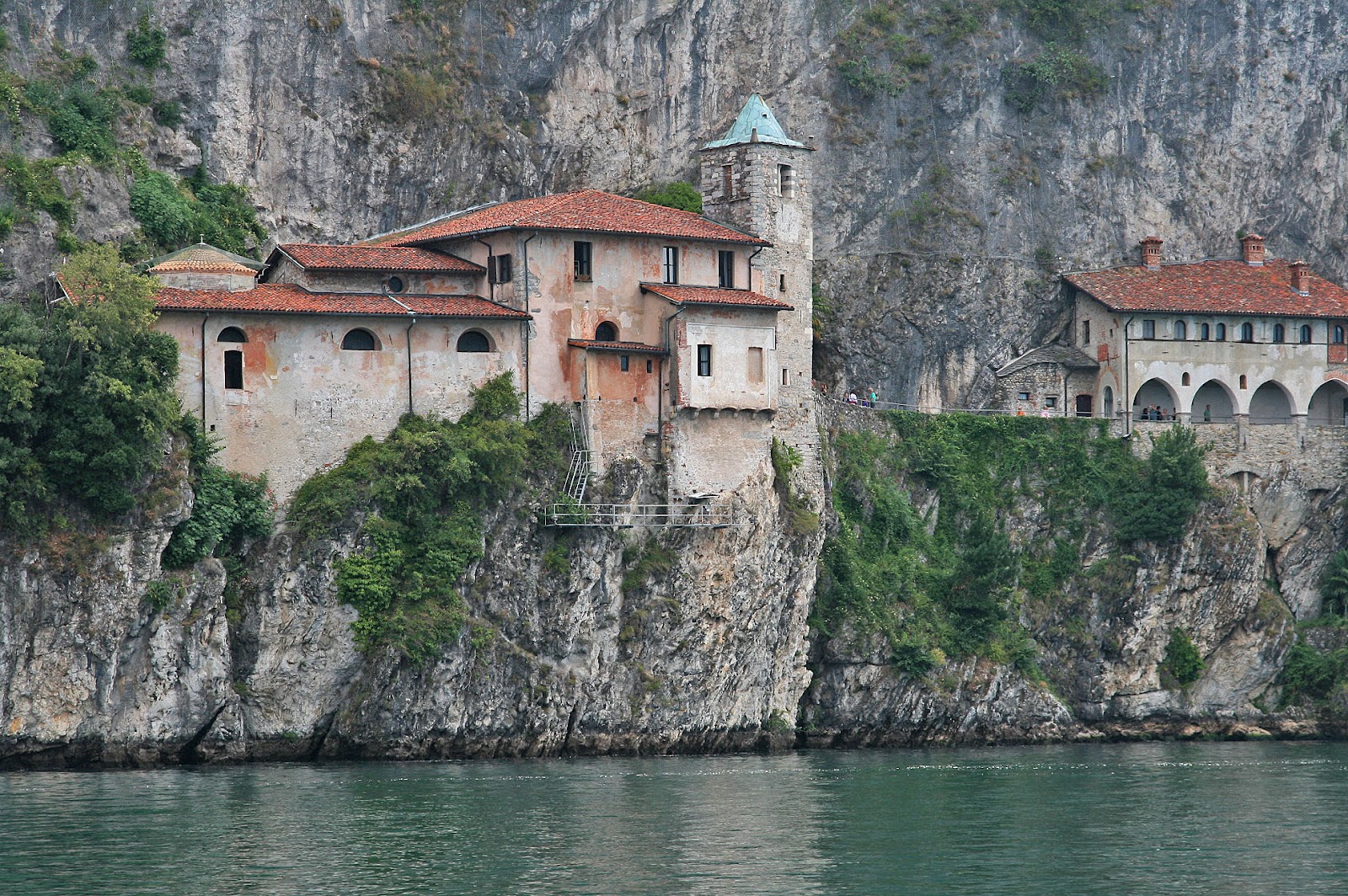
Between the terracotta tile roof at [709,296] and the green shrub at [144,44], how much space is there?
16.2m

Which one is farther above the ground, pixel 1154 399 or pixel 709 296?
pixel 709 296

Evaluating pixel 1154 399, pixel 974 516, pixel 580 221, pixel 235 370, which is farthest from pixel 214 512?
pixel 1154 399

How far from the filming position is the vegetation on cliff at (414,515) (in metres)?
60.1

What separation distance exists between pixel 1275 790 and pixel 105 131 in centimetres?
3595

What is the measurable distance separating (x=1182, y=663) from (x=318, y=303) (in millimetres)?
29974

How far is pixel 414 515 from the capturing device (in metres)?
61.2

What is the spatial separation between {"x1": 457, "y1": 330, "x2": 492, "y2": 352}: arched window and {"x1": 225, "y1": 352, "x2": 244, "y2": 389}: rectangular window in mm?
6131

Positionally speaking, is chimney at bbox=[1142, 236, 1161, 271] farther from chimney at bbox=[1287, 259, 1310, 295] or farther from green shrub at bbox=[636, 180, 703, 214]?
green shrub at bbox=[636, 180, 703, 214]

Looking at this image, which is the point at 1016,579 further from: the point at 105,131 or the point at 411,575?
the point at 105,131

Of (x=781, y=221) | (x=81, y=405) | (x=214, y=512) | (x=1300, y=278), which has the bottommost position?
(x=214, y=512)

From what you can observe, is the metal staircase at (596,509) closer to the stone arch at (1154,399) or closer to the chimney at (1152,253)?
the stone arch at (1154,399)

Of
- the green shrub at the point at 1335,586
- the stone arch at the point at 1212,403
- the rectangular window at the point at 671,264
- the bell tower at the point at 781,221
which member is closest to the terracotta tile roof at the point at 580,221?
the rectangular window at the point at 671,264

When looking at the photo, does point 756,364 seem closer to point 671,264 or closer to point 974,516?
point 671,264

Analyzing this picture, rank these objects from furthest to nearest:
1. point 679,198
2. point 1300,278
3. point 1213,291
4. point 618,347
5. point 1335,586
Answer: point 1300,278 < point 1213,291 < point 1335,586 < point 679,198 < point 618,347
